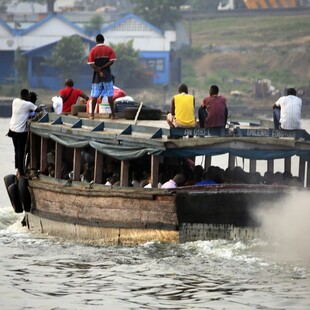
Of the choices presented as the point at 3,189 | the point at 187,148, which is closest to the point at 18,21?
the point at 3,189

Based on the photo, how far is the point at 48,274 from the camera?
18.9 metres

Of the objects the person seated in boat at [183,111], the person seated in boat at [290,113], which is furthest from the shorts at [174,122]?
the person seated in boat at [290,113]

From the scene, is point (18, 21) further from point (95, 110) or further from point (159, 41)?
point (95, 110)

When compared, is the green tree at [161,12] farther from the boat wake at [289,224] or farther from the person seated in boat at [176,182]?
the boat wake at [289,224]

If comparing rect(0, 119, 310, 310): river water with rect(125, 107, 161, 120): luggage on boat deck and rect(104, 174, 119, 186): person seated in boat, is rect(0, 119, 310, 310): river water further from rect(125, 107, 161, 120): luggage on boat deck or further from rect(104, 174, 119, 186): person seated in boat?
rect(125, 107, 161, 120): luggage on boat deck

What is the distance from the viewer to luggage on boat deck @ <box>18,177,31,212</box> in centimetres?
2247

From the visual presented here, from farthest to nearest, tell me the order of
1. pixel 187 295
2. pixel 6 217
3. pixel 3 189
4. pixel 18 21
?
pixel 18 21
pixel 3 189
pixel 6 217
pixel 187 295

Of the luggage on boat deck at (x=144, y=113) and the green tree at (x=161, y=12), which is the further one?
the green tree at (x=161, y=12)

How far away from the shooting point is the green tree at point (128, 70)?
76.8m

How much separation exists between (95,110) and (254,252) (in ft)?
16.1

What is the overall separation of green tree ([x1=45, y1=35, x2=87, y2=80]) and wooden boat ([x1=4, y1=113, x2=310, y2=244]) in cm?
5333

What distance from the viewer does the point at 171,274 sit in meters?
18.4

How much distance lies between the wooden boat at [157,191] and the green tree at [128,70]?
5498 cm

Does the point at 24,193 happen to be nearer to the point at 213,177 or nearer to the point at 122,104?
the point at 122,104
